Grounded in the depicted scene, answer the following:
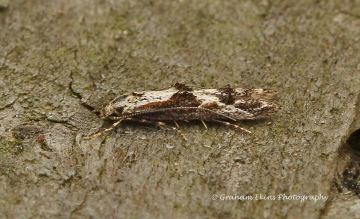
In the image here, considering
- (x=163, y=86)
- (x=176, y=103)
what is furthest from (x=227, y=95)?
(x=163, y=86)

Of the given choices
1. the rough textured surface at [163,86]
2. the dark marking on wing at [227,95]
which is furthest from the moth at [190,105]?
the rough textured surface at [163,86]

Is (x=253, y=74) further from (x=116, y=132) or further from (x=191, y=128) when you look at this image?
(x=116, y=132)

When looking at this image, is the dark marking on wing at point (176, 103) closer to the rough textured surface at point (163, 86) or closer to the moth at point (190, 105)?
the moth at point (190, 105)

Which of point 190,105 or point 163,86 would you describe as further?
point 163,86

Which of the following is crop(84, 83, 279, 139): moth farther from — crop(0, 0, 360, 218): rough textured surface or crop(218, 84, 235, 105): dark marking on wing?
crop(0, 0, 360, 218): rough textured surface

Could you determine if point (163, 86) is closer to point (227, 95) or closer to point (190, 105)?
point (190, 105)
